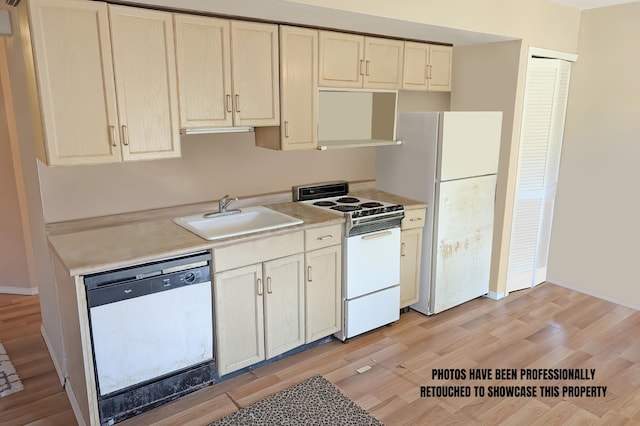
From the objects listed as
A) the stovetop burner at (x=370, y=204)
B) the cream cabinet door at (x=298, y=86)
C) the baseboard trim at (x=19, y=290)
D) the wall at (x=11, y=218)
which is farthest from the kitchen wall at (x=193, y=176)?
the baseboard trim at (x=19, y=290)

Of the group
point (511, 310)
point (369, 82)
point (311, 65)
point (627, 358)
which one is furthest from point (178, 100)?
point (627, 358)

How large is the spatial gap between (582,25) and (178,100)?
11.6 feet

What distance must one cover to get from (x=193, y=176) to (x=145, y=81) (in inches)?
31.0

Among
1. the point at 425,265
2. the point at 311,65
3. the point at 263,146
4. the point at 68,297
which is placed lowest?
the point at 425,265

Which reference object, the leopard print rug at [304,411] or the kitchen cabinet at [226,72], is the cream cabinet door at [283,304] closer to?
the leopard print rug at [304,411]

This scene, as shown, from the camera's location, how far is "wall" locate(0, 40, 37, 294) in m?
3.85

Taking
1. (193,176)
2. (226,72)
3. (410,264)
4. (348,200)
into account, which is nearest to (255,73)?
(226,72)

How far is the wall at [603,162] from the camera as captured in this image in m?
3.63

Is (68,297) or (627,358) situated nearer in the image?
(68,297)

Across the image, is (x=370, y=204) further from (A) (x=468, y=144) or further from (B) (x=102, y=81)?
(B) (x=102, y=81)

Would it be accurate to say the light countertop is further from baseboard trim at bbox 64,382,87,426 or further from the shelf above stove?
baseboard trim at bbox 64,382,87,426

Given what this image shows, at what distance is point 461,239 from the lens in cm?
362

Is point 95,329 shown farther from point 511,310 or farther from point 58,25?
point 511,310

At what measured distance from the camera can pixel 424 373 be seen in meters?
2.85
